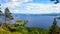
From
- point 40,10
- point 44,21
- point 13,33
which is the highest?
point 40,10

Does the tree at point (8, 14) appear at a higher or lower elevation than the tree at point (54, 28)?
higher

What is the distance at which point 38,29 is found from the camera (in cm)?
216

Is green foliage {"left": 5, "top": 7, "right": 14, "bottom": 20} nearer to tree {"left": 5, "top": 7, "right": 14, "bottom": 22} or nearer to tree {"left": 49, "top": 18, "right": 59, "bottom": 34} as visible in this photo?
tree {"left": 5, "top": 7, "right": 14, "bottom": 22}

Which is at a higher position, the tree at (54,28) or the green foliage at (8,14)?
the green foliage at (8,14)

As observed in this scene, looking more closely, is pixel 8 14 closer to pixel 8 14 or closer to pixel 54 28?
pixel 8 14

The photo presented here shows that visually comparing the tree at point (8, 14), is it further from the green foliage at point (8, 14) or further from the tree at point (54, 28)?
the tree at point (54, 28)

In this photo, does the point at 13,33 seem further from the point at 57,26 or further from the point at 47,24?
the point at 57,26

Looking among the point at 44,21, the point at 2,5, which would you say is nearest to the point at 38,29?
the point at 44,21

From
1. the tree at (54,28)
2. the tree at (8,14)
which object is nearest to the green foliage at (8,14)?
the tree at (8,14)

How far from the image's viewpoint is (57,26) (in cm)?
214

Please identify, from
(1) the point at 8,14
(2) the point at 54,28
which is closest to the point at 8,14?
(1) the point at 8,14

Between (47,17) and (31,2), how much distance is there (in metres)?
0.33

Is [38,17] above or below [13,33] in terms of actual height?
above

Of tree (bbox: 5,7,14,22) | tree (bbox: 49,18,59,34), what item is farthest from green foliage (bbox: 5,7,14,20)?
tree (bbox: 49,18,59,34)
